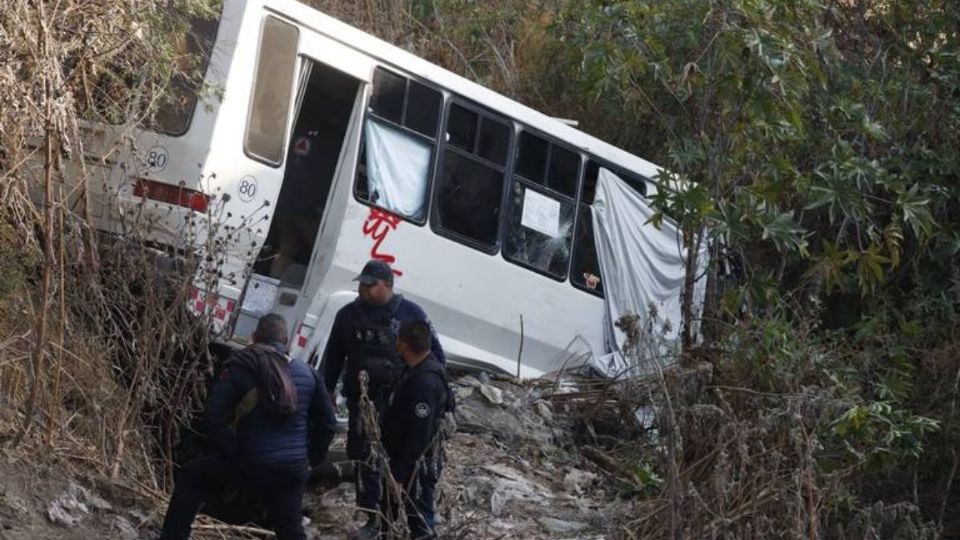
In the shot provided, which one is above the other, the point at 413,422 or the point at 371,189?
the point at 371,189

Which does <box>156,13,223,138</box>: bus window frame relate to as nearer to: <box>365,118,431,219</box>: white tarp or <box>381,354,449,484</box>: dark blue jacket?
<box>365,118,431,219</box>: white tarp

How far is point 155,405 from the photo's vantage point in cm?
906

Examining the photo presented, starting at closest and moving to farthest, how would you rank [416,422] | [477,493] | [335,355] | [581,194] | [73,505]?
[416,422]
[73,505]
[335,355]
[477,493]
[581,194]

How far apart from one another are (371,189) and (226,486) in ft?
13.0

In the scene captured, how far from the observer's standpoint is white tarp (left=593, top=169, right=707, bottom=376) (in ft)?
41.8

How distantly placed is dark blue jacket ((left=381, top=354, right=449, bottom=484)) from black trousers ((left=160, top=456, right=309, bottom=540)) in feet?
2.38

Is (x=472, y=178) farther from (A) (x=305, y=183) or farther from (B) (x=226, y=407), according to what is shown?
(B) (x=226, y=407)

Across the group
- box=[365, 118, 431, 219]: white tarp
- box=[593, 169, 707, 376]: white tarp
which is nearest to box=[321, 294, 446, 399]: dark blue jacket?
box=[365, 118, 431, 219]: white tarp

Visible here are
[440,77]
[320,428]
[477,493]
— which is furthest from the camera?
[440,77]

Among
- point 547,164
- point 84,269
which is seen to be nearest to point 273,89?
point 84,269

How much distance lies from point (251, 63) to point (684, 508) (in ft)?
14.9

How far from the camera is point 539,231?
40.4 ft

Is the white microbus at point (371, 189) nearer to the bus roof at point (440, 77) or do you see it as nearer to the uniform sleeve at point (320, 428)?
the bus roof at point (440, 77)

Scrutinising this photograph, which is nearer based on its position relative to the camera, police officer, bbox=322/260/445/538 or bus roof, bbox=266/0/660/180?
police officer, bbox=322/260/445/538
